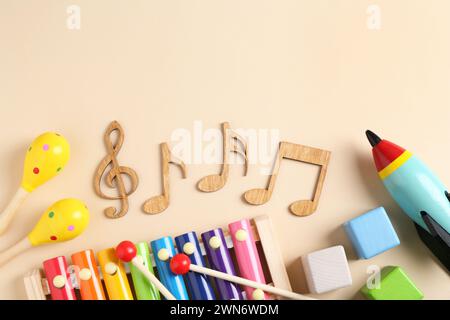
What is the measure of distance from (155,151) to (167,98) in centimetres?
14

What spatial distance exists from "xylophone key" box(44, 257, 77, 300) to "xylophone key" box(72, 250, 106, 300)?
3 cm

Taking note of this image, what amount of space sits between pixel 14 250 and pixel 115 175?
11.6 inches

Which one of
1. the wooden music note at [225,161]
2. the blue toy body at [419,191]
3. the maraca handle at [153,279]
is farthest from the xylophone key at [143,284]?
the blue toy body at [419,191]

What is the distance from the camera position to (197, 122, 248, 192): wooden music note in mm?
1369

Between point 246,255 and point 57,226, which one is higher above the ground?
point 57,226

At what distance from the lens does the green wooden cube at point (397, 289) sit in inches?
51.4

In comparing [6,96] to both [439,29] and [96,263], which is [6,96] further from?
[439,29]

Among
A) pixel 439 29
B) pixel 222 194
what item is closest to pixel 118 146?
pixel 222 194

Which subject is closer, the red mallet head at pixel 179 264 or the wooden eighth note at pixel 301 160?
the red mallet head at pixel 179 264

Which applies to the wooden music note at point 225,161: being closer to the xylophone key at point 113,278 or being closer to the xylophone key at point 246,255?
the xylophone key at point 246,255

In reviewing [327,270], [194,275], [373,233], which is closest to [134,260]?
[194,275]

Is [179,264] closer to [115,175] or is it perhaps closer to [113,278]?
[113,278]

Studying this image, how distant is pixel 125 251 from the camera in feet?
4.05

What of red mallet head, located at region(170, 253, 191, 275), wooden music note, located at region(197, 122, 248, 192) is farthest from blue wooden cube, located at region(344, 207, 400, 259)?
red mallet head, located at region(170, 253, 191, 275)
